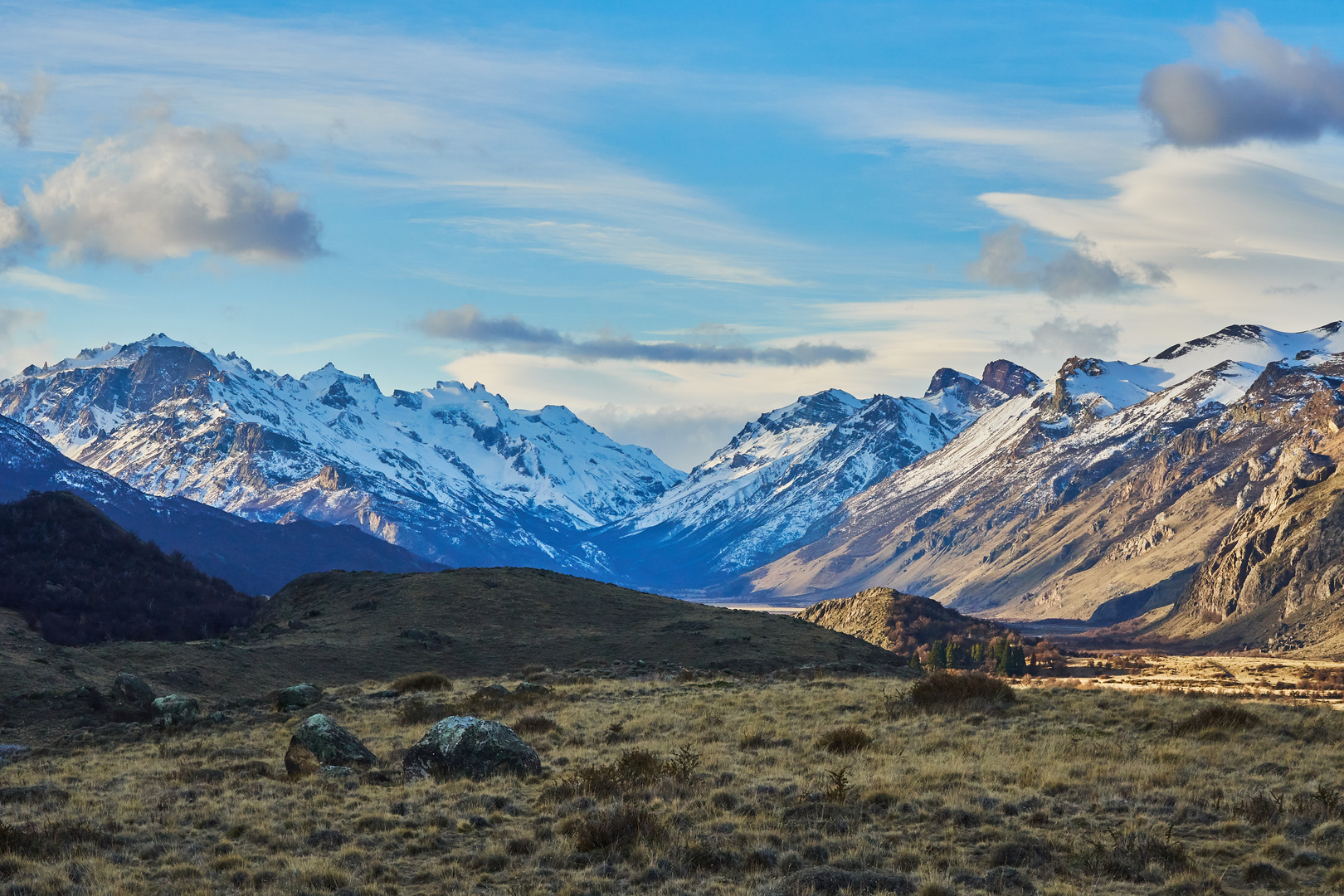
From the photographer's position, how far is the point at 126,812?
25.6 m

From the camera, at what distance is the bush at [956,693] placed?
1494 inches

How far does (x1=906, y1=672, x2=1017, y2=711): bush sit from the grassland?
31.0 inches

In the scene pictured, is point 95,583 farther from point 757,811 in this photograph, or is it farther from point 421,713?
point 757,811

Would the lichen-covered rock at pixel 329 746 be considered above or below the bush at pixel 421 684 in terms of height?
above

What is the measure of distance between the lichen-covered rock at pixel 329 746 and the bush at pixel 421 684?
21436 millimetres

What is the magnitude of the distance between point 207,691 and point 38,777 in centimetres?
2764

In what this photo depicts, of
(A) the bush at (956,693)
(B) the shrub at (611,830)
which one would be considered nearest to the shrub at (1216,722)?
(A) the bush at (956,693)

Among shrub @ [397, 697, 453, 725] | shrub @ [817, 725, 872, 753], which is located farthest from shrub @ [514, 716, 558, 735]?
A: shrub @ [817, 725, 872, 753]

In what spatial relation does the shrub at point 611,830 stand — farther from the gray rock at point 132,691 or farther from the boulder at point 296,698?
the gray rock at point 132,691

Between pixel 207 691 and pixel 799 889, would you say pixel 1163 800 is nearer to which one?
pixel 799 889

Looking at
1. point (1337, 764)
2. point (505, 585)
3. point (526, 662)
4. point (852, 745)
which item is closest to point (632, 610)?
point (505, 585)

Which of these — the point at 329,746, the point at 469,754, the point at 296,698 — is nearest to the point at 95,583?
the point at 296,698

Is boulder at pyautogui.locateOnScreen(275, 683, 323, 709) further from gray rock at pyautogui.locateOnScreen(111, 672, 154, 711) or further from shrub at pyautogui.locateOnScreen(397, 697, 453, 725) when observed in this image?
gray rock at pyautogui.locateOnScreen(111, 672, 154, 711)

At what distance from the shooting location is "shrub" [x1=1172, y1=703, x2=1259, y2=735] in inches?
1240
